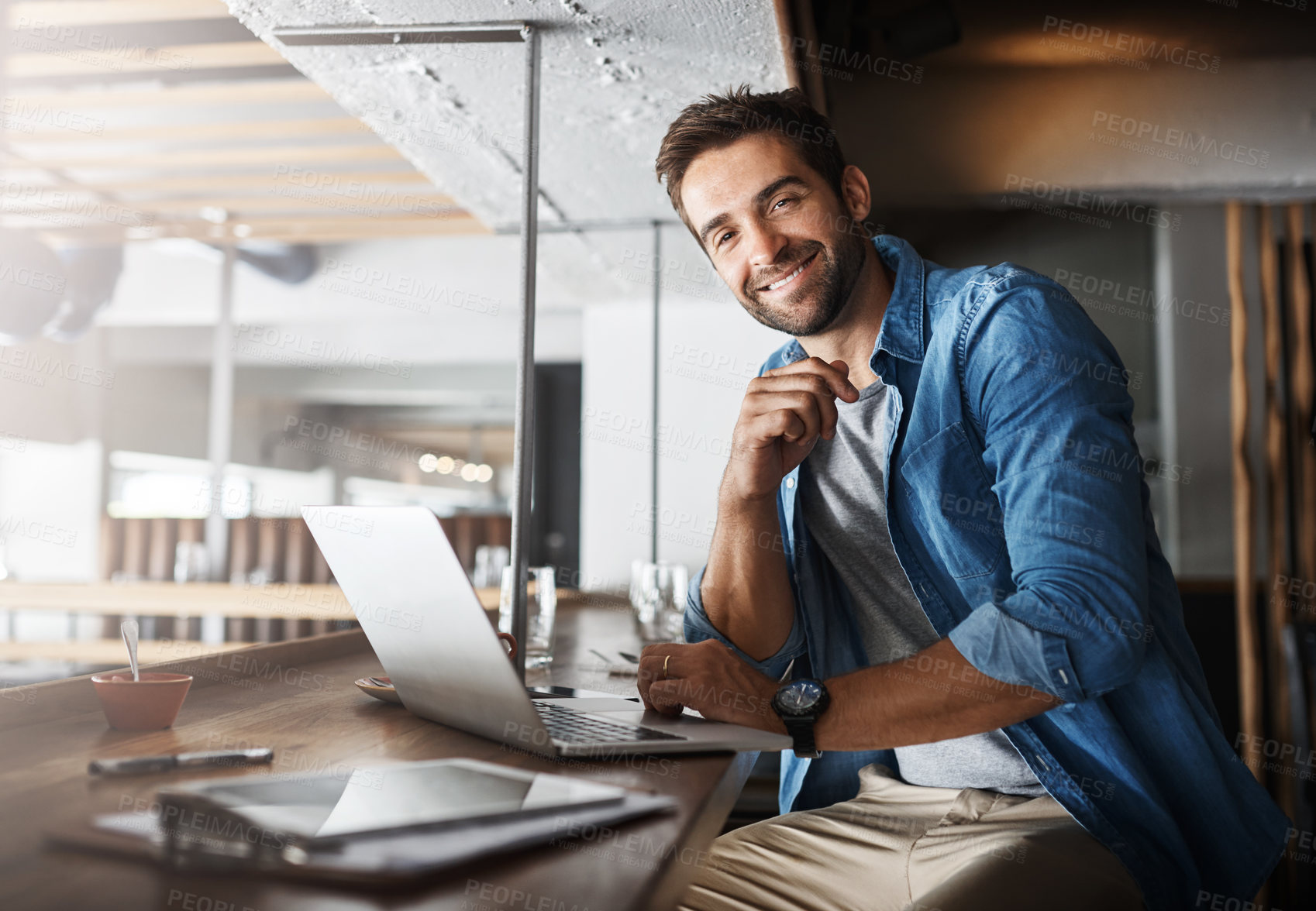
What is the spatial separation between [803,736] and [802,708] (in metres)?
0.03

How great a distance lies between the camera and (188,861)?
0.54 metres

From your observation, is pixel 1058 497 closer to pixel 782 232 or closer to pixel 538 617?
pixel 782 232

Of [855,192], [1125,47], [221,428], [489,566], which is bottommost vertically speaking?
[489,566]

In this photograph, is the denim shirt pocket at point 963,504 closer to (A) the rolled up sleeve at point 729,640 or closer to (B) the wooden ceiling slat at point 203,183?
(A) the rolled up sleeve at point 729,640

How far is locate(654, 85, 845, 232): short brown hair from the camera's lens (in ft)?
4.46

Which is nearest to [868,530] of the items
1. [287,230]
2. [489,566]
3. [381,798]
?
[381,798]

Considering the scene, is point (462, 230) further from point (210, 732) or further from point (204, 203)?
point (210, 732)

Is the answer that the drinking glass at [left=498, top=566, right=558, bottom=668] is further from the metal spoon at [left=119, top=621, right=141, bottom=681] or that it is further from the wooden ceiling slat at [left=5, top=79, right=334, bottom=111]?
the wooden ceiling slat at [left=5, top=79, right=334, bottom=111]

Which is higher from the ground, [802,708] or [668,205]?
[668,205]

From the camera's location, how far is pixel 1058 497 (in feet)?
2.99

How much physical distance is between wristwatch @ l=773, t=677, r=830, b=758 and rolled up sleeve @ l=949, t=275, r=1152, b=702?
0.47 ft

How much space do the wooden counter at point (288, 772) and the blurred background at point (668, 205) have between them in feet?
3.29

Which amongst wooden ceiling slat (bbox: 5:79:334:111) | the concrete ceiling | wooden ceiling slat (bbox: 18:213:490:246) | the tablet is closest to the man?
the concrete ceiling

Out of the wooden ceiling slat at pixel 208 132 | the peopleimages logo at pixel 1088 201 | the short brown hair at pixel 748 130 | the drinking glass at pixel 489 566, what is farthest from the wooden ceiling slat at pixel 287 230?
the short brown hair at pixel 748 130
